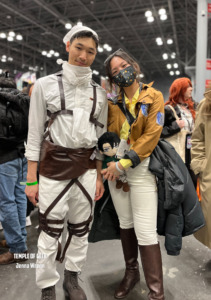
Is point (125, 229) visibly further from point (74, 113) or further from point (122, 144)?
point (74, 113)

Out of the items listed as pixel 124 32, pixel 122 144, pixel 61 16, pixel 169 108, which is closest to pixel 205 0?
pixel 169 108

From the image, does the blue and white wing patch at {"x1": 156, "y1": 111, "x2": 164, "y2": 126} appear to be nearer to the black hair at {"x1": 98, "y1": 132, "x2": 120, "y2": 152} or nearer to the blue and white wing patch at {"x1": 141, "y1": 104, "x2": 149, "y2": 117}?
the blue and white wing patch at {"x1": 141, "y1": 104, "x2": 149, "y2": 117}

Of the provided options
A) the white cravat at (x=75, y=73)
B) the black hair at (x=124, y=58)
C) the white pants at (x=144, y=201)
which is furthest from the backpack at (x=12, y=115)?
the white pants at (x=144, y=201)

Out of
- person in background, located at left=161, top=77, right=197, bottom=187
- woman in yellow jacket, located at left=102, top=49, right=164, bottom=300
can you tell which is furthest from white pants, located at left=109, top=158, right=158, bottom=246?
person in background, located at left=161, top=77, right=197, bottom=187

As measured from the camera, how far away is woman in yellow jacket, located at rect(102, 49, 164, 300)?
1.67 meters

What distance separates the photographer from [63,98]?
64.2 inches

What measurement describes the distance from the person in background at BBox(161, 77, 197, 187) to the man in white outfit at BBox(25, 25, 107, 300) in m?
1.41

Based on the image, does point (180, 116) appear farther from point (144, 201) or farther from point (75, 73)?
point (75, 73)

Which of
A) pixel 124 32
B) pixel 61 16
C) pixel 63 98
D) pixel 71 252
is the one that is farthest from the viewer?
pixel 124 32

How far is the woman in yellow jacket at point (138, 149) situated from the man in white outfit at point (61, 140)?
16cm

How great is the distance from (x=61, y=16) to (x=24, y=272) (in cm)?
1006

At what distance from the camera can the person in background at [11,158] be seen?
2336mm

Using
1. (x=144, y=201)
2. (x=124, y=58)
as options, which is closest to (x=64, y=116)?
(x=124, y=58)

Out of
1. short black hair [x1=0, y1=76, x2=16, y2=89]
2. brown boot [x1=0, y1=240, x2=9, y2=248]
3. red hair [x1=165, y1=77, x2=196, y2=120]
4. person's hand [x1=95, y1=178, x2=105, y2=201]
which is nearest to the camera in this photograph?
person's hand [x1=95, y1=178, x2=105, y2=201]
